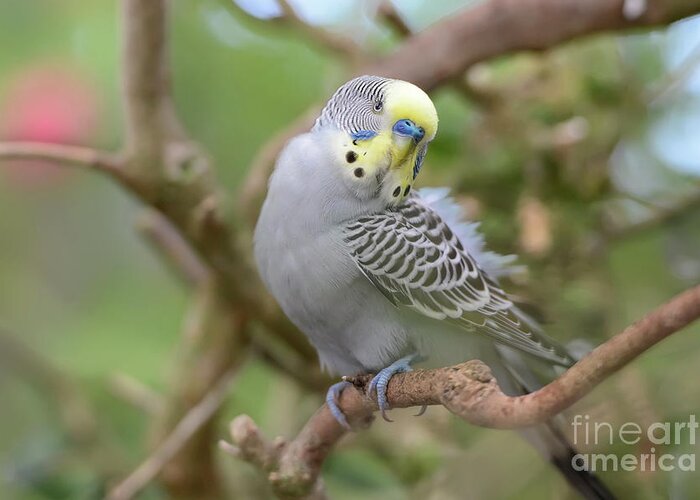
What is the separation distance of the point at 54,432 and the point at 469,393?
1.11m

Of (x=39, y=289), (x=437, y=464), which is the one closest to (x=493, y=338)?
(x=437, y=464)

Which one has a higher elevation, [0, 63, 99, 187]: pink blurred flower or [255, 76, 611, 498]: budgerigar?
[0, 63, 99, 187]: pink blurred flower

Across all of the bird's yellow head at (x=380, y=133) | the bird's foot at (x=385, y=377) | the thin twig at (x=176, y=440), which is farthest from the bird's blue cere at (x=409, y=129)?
the thin twig at (x=176, y=440)

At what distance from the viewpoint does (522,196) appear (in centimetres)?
137

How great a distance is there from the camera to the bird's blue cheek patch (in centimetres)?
71

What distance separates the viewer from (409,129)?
652mm

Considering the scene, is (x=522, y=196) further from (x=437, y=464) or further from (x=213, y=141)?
(x=213, y=141)

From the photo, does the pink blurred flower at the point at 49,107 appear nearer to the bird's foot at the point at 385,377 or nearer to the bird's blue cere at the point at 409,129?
the bird's foot at the point at 385,377

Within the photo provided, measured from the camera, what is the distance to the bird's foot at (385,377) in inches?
32.7

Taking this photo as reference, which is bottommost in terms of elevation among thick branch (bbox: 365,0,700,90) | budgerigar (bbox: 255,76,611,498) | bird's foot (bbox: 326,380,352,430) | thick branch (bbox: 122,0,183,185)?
bird's foot (bbox: 326,380,352,430)

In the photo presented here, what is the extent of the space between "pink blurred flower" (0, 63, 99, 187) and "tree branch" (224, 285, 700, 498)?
0.84 meters

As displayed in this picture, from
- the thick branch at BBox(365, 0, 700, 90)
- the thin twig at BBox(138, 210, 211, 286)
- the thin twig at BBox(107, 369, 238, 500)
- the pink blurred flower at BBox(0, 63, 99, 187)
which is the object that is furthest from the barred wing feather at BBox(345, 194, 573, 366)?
the pink blurred flower at BBox(0, 63, 99, 187)

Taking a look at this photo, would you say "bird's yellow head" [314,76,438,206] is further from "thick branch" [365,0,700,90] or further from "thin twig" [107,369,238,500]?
"thin twig" [107,369,238,500]

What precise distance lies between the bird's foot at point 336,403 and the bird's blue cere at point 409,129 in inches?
13.3
